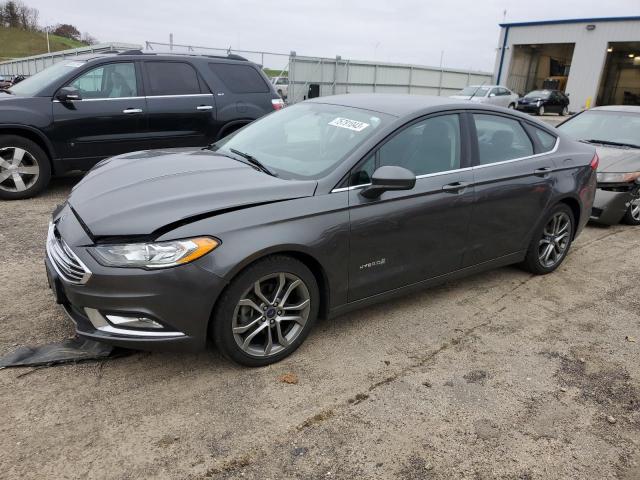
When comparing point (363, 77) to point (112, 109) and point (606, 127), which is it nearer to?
point (606, 127)

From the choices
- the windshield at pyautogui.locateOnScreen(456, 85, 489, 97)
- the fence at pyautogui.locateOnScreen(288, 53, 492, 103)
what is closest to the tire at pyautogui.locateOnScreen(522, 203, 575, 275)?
the fence at pyautogui.locateOnScreen(288, 53, 492, 103)

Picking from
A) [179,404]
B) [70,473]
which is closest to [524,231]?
[179,404]

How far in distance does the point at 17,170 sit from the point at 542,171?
5.94m

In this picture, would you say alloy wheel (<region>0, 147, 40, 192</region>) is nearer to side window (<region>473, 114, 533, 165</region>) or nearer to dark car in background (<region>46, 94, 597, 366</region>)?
dark car in background (<region>46, 94, 597, 366</region>)

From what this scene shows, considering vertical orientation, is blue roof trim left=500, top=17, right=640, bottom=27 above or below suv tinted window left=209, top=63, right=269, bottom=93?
→ above

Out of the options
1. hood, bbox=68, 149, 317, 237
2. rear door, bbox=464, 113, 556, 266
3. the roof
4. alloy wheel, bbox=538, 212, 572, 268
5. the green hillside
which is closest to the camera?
hood, bbox=68, 149, 317, 237

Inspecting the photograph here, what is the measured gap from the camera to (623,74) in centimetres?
4206

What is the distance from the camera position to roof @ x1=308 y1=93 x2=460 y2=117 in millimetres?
3688

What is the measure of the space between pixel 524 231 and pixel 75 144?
17.6 ft

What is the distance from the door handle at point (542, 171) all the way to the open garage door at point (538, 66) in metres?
35.0

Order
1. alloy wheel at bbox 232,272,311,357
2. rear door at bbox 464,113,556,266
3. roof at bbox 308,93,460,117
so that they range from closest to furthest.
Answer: alloy wheel at bbox 232,272,311,357
roof at bbox 308,93,460,117
rear door at bbox 464,113,556,266

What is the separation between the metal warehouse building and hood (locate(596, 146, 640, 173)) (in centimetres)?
2891

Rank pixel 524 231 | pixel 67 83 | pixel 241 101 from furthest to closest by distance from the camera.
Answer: pixel 241 101
pixel 67 83
pixel 524 231

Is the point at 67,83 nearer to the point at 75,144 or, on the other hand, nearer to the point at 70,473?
the point at 75,144
